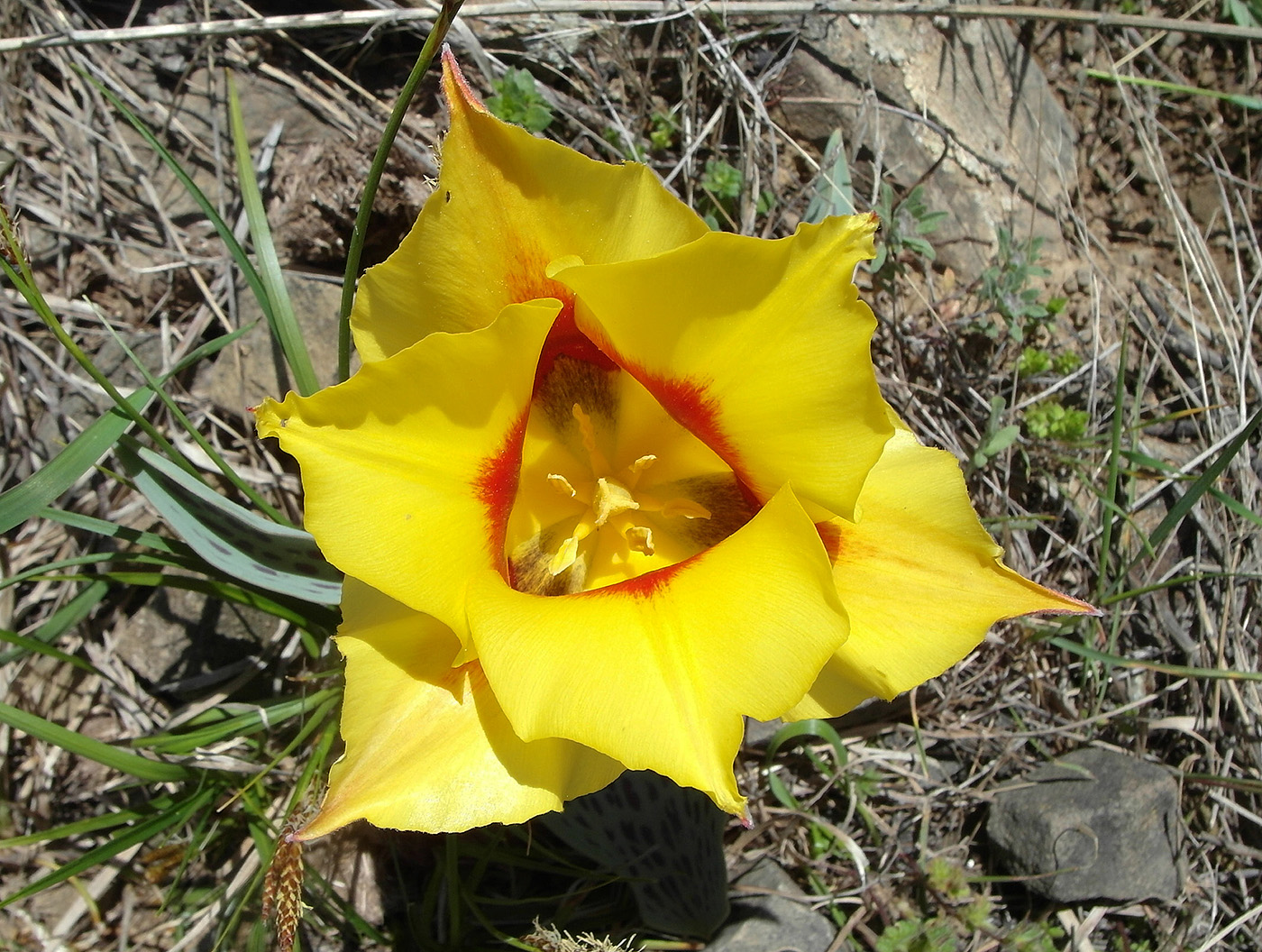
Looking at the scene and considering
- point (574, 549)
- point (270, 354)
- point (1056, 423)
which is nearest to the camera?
point (574, 549)

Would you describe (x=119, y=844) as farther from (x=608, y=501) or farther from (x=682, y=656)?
(x=682, y=656)

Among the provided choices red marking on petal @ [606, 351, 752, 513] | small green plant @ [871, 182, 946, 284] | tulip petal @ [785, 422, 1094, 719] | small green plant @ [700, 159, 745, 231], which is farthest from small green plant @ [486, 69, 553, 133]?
tulip petal @ [785, 422, 1094, 719]

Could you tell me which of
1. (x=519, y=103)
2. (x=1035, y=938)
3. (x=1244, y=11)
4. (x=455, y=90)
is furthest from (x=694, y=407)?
(x=1244, y=11)

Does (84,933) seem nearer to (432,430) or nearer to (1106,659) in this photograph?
(432,430)

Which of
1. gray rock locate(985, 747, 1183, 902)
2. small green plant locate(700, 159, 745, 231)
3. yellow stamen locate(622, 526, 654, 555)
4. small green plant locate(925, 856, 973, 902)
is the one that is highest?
small green plant locate(700, 159, 745, 231)

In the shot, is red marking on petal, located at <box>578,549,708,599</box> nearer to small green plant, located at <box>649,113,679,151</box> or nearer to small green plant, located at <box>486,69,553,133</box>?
small green plant, located at <box>486,69,553,133</box>

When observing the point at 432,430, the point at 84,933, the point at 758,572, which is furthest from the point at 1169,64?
the point at 84,933
